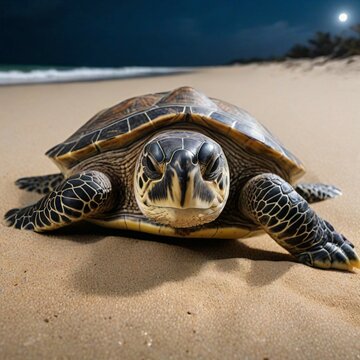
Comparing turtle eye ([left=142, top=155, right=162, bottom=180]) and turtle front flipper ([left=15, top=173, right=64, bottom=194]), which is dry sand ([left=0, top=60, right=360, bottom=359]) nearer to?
turtle front flipper ([left=15, top=173, right=64, bottom=194])

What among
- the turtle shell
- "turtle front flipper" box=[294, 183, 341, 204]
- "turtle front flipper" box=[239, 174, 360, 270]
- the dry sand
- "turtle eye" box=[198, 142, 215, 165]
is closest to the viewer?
the dry sand

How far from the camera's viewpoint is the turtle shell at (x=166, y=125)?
6.38ft

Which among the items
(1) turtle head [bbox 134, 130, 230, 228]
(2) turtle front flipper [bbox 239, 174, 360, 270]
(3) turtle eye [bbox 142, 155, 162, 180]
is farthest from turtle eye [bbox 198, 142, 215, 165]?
(2) turtle front flipper [bbox 239, 174, 360, 270]

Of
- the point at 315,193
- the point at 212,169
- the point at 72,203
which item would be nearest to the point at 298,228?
the point at 212,169

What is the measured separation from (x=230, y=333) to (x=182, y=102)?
1294 mm

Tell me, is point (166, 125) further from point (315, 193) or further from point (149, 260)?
point (315, 193)

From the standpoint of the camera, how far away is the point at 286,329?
3.81ft

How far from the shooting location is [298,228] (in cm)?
169

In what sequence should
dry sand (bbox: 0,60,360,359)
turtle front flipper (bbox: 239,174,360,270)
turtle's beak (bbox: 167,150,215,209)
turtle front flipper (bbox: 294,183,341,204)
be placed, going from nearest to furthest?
dry sand (bbox: 0,60,360,359) < turtle's beak (bbox: 167,150,215,209) < turtle front flipper (bbox: 239,174,360,270) < turtle front flipper (bbox: 294,183,341,204)

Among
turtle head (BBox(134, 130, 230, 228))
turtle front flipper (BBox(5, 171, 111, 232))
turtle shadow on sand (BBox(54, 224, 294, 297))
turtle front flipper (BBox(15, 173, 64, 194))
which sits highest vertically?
turtle head (BBox(134, 130, 230, 228))

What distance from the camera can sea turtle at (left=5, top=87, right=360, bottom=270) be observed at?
147cm

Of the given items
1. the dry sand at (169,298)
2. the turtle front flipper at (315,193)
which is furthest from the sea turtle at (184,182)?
the turtle front flipper at (315,193)

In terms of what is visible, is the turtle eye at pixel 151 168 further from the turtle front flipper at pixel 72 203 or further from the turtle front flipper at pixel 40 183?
the turtle front flipper at pixel 40 183

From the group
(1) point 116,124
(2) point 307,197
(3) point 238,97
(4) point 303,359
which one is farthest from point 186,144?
(3) point 238,97
